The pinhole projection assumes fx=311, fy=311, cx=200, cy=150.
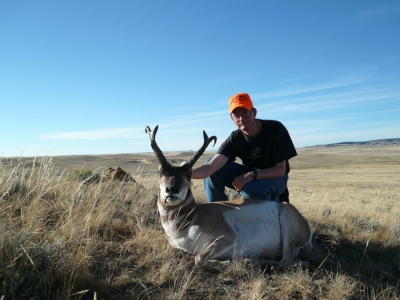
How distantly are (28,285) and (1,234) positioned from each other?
2.35 feet

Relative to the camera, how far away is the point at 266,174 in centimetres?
620

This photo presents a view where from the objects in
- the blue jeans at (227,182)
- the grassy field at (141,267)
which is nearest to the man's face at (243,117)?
the blue jeans at (227,182)

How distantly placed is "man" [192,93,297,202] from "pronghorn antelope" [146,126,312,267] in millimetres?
729

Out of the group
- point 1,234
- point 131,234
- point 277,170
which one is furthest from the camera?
point 277,170

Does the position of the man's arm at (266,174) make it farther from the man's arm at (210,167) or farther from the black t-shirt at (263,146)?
the man's arm at (210,167)

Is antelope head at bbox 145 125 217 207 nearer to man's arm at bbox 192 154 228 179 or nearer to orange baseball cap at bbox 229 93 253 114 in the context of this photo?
man's arm at bbox 192 154 228 179

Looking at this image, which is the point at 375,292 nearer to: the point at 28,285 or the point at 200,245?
the point at 200,245

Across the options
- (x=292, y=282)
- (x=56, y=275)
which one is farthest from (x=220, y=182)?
(x=56, y=275)

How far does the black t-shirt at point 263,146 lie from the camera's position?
6285 millimetres

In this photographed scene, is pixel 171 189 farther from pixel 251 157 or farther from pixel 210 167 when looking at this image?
pixel 251 157

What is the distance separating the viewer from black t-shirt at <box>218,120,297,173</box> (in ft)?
20.6

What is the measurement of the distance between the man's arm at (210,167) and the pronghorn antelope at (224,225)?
589mm

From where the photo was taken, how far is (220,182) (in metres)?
7.07

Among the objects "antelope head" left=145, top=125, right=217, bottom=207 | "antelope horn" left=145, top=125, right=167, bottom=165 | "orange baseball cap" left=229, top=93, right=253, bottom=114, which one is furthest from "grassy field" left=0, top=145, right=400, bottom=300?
"orange baseball cap" left=229, top=93, right=253, bottom=114
